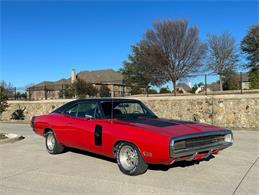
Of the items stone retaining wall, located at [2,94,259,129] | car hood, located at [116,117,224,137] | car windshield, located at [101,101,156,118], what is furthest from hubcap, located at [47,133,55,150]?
stone retaining wall, located at [2,94,259,129]

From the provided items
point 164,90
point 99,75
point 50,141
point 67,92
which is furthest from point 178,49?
point 99,75

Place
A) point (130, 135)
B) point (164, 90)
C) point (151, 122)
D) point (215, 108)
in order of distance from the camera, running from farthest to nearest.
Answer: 1. point (164, 90)
2. point (215, 108)
3. point (151, 122)
4. point (130, 135)

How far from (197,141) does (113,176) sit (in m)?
1.62

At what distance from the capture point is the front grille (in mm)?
5651

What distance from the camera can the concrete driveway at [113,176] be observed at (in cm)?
528

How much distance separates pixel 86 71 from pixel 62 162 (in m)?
73.9

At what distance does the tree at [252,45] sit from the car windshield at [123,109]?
32.8 metres

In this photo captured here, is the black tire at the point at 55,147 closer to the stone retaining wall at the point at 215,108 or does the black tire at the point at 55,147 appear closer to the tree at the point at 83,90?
the stone retaining wall at the point at 215,108

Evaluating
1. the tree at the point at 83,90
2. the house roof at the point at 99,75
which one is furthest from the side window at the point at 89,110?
the house roof at the point at 99,75

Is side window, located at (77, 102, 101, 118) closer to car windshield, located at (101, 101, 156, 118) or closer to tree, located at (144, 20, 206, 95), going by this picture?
car windshield, located at (101, 101, 156, 118)

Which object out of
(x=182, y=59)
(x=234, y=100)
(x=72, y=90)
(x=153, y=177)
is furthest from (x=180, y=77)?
(x=153, y=177)

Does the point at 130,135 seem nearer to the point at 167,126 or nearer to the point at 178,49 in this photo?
the point at 167,126

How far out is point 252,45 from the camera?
38344 millimetres

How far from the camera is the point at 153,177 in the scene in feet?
19.4
